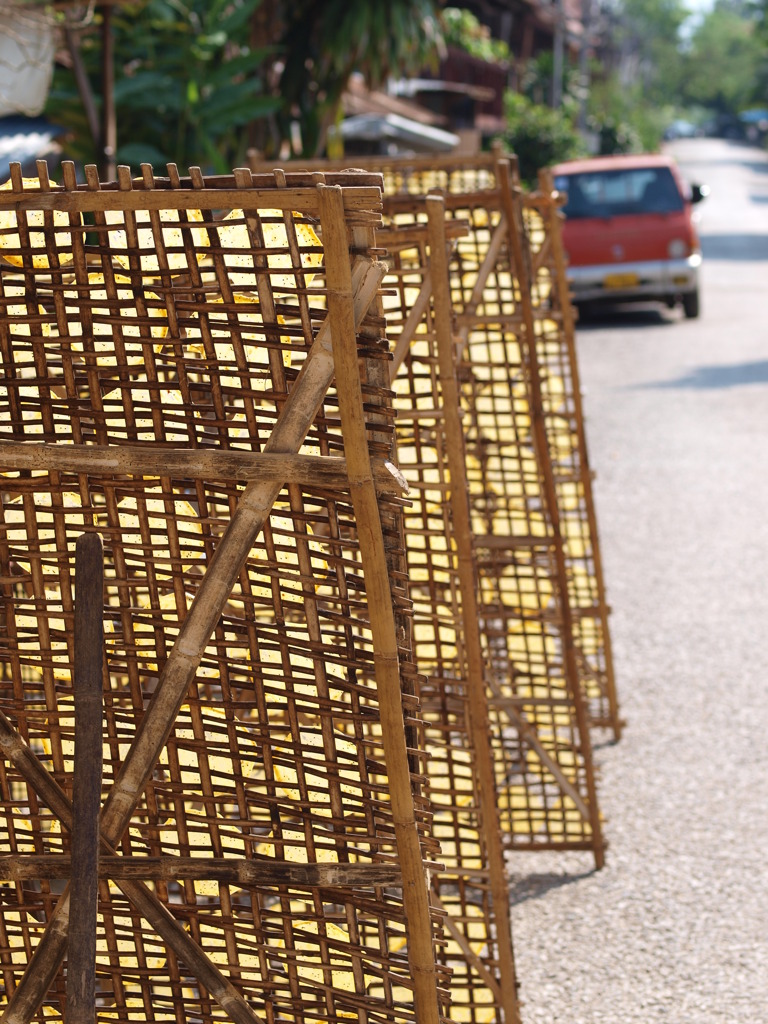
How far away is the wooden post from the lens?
6.23ft

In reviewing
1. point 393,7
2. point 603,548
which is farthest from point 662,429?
point 393,7

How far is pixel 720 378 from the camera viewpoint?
12.6 metres

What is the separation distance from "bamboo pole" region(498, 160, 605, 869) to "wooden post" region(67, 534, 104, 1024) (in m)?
2.01

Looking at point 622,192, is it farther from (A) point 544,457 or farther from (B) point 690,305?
(A) point 544,457

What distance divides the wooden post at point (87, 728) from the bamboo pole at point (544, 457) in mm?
2010

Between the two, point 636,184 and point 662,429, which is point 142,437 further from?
point 636,184

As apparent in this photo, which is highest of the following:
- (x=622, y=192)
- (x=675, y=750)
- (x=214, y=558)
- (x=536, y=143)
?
(x=536, y=143)

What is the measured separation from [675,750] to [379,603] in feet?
11.6

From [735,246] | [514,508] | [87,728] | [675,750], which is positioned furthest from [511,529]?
[735,246]

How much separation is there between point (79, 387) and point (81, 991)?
2.93 ft

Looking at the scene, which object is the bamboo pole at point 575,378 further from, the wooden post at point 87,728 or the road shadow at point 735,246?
the road shadow at point 735,246

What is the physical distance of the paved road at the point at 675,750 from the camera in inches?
144

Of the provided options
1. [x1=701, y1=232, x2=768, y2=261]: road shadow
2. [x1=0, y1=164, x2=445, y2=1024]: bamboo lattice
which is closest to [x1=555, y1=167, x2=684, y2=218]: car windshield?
[x1=701, y1=232, x2=768, y2=261]: road shadow

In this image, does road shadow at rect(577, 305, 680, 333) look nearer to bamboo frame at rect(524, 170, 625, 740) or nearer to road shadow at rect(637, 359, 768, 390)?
road shadow at rect(637, 359, 768, 390)
